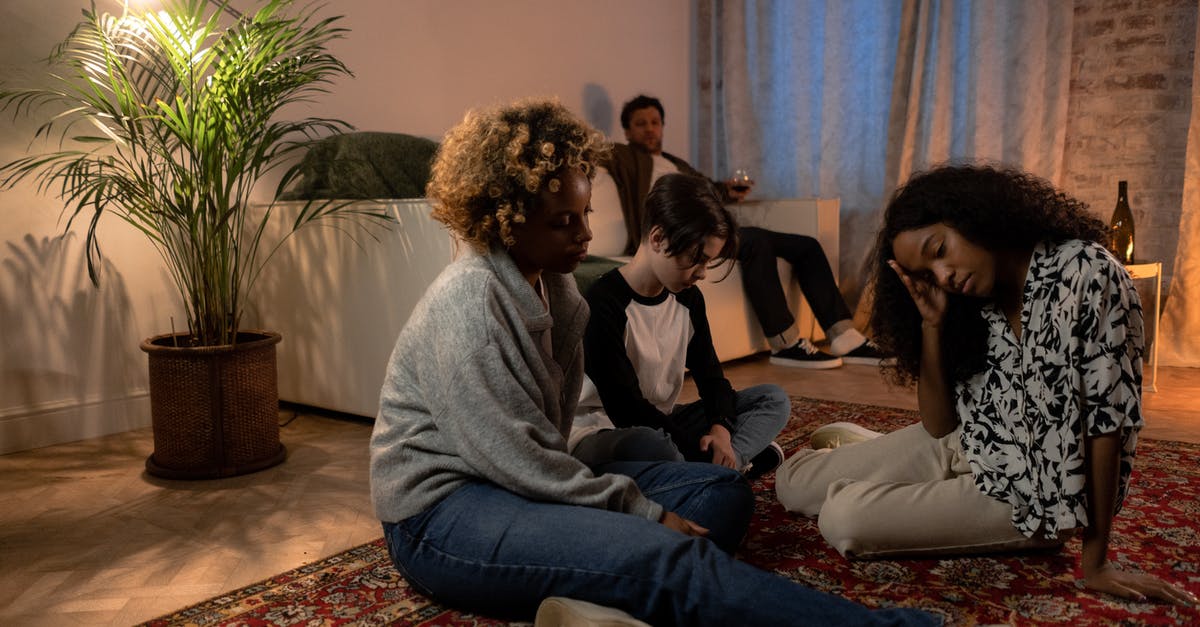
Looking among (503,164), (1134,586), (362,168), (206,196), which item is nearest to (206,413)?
(206,196)

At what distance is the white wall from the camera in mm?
2746

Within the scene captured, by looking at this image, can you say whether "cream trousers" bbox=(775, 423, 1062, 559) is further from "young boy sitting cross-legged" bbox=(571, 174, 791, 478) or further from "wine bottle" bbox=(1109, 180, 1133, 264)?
"wine bottle" bbox=(1109, 180, 1133, 264)

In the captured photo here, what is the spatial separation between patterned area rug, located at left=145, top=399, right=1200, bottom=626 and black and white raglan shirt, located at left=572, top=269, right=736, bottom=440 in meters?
0.30

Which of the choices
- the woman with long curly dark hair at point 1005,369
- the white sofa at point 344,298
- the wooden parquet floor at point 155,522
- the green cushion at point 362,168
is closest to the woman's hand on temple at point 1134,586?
the woman with long curly dark hair at point 1005,369

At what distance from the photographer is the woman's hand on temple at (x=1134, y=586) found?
4.91ft

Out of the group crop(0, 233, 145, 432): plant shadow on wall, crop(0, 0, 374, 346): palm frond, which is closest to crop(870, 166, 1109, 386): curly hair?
crop(0, 0, 374, 346): palm frond

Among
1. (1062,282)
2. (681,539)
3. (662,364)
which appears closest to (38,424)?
(662,364)

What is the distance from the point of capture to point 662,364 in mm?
2121

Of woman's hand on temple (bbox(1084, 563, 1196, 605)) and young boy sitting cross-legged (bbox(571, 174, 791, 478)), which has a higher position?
young boy sitting cross-legged (bbox(571, 174, 791, 478))

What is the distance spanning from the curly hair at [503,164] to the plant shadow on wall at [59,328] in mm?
1892

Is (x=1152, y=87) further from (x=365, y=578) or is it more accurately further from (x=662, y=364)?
(x=365, y=578)

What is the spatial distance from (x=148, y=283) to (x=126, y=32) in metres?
0.78

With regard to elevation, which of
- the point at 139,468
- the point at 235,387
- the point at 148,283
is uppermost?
the point at 148,283

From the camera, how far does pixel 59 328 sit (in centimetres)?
284
